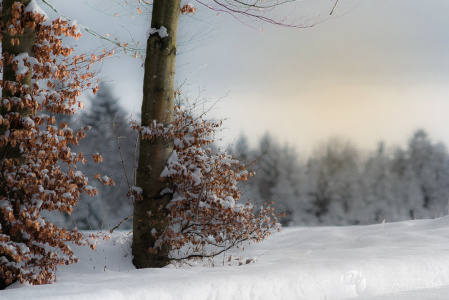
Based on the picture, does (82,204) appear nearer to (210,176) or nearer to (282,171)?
(282,171)

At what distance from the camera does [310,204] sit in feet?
104

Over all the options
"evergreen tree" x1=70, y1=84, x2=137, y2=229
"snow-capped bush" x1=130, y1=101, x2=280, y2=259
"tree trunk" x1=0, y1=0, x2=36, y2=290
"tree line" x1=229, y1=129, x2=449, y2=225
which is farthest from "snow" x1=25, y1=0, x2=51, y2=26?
"tree line" x1=229, y1=129, x2=449, y2=225

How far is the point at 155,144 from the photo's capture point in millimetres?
7742

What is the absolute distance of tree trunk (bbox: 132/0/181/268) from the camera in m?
7.71

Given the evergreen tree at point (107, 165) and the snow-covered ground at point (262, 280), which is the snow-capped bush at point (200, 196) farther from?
the evergreen tree at point (107, 165)

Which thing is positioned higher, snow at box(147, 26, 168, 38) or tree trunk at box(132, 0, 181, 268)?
snow at box(147, 26, 168, 38)

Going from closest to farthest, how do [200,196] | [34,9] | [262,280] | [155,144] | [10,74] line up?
[262,280] < [34,9] < [10,74] < [200,196] < [155,144]

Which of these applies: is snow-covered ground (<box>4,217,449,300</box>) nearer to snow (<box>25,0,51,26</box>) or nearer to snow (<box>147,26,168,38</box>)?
snow (<box>25,0,51,26</box>)

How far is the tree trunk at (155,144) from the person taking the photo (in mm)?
7711

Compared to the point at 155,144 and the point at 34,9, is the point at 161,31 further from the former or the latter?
the point at 34,9

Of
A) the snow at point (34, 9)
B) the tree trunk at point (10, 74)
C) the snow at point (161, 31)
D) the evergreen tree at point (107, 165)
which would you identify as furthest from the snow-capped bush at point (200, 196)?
the evergreen tree at point (107, 165)

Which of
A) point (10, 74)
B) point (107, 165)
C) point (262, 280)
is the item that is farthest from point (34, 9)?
point (107, 165)

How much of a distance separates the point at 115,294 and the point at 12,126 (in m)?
3.29

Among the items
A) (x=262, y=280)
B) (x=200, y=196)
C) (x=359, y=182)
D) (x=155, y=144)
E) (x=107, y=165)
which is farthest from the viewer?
(x=359, y=182)
